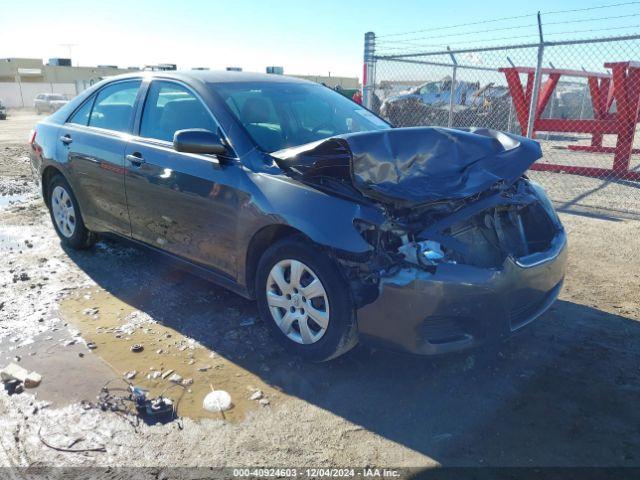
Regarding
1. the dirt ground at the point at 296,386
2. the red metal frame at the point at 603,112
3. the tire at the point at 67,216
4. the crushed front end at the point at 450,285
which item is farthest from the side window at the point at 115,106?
the red metal frame at the point at 603,112

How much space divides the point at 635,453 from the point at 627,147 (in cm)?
811

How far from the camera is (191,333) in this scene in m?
3.68

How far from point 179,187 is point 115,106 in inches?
56.3

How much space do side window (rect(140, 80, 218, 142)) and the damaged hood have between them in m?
0.83

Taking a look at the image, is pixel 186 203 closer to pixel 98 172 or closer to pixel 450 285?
pixel 98 172

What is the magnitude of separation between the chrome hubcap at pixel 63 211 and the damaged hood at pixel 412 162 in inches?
115

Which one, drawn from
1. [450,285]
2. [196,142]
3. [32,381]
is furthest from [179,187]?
[450,285]

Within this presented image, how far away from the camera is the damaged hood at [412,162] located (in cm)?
290

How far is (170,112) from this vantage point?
405cm

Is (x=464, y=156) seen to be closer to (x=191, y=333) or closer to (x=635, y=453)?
(x=635, y=453)

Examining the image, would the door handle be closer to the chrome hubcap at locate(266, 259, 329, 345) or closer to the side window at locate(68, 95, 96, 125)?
the side window at locate(68, 95, 96, 125)

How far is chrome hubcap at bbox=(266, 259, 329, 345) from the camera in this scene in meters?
3.03

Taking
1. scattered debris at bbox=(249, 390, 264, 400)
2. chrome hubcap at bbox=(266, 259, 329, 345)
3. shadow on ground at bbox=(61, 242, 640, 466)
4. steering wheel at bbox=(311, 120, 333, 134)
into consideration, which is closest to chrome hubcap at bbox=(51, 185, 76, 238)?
shadow on ground at bbox=(61, 242, 640, 466)

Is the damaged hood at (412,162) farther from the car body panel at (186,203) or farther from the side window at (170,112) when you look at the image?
the side window at (170,112)
